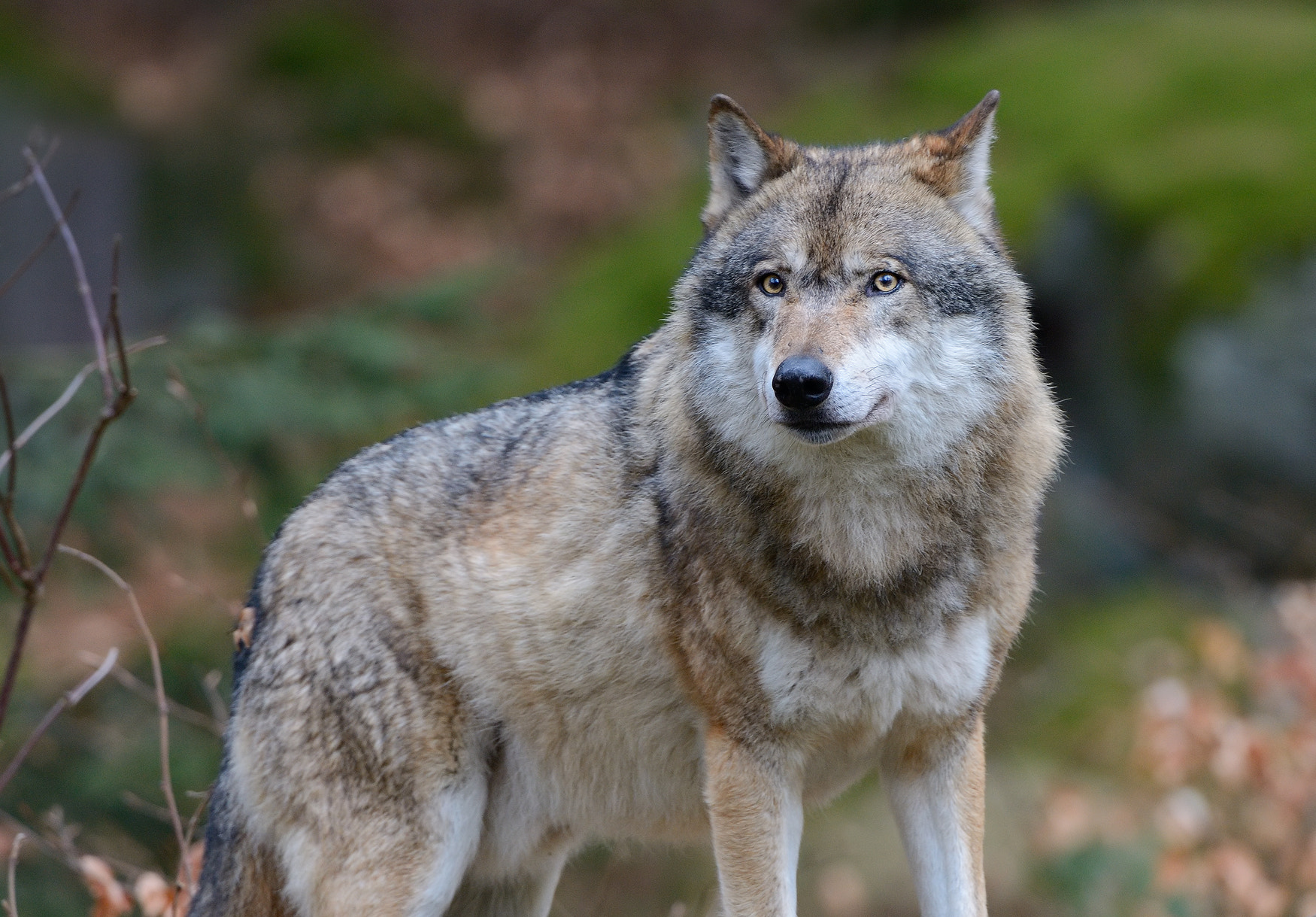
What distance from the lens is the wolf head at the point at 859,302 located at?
3.55 meters

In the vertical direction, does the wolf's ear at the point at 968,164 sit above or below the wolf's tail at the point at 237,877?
above

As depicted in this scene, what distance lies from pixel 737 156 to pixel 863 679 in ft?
5.48

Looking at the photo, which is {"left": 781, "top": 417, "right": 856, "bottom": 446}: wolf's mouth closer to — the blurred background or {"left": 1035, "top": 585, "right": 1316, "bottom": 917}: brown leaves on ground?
the blurred background

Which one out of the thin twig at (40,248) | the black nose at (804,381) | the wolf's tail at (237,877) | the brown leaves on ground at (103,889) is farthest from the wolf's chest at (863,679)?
the brown leaves on ground at (103,889)

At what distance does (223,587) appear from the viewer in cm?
1095

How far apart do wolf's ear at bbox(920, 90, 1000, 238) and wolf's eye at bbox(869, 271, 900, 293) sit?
44 centimetres

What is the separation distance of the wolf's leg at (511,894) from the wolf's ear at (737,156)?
234cm

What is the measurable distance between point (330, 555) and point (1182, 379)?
25.0 feet

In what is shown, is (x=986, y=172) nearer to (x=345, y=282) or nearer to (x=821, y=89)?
(x=821, y=89)

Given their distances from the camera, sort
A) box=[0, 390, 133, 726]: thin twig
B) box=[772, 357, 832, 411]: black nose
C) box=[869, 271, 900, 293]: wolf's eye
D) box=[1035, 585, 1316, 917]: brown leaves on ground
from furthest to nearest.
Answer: box=[1035, 585, 1316, 917]: brown leaves on ground → box=[869, 271, 900, 293]: wolf's eye → box=[772, 357, 832, 411]: black nose → box=[0, 390, 133, 726]: thin twig

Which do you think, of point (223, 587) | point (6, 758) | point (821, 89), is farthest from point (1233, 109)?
point (6, 758)

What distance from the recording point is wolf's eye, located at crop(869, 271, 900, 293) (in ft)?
12.2

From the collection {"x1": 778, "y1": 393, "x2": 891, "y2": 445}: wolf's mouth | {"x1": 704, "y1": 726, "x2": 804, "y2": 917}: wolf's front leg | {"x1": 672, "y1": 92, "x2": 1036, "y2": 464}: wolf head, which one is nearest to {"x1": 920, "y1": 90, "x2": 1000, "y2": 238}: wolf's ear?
{"x1": 672, "y1": 92, "x2": 1036, "y2": 464}: wolf head

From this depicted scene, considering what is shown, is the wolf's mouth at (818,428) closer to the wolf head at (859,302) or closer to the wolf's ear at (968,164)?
the wolf head at (859,302)
